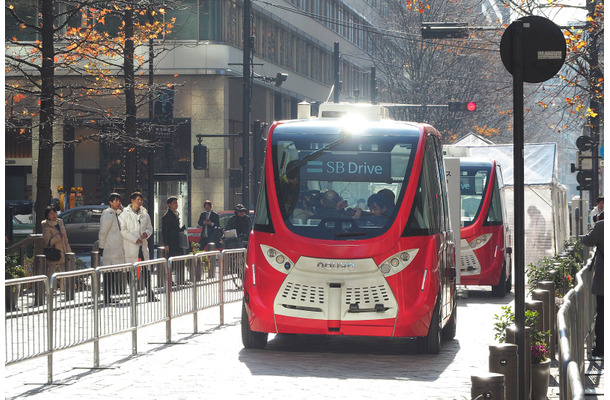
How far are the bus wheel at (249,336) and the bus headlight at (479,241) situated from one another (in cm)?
968

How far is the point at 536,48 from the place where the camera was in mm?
8266

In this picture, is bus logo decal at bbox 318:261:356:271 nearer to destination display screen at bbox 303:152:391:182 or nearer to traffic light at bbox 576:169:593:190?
destination display screen at bbox 303:152:391:182

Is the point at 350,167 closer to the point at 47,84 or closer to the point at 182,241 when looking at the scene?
the point at 47,84

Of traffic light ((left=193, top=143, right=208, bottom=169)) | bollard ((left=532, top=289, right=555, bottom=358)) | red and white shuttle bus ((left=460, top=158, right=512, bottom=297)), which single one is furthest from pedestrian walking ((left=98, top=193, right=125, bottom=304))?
traffic light ((left=193, top=143, right=208, bottom=169))

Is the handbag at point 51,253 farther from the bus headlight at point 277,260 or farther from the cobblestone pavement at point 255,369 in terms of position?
the bus headlight at point 277,260

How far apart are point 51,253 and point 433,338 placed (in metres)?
10.1

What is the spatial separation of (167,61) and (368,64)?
113ft

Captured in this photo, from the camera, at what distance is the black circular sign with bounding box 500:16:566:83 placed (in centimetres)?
822

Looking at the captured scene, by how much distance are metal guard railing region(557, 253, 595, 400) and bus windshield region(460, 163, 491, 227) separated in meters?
9.04

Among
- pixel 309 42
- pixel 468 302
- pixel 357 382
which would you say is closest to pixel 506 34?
pixel 357 382

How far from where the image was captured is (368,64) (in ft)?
262

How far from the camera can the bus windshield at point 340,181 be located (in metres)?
13.5

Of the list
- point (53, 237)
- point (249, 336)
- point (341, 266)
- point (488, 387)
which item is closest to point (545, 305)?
point (341, 266)

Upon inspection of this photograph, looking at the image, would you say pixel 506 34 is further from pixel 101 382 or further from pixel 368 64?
pixel 368 64
